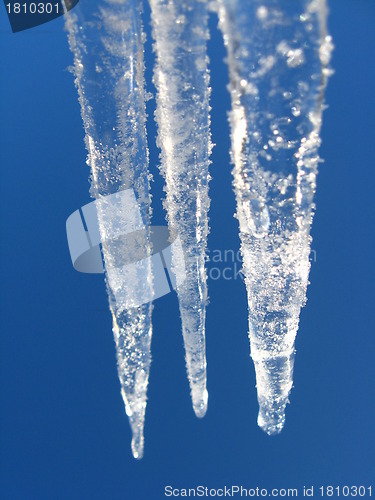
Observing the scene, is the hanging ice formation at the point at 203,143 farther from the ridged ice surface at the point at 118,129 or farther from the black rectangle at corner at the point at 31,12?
the black rectangle at corner at the point at 31,12

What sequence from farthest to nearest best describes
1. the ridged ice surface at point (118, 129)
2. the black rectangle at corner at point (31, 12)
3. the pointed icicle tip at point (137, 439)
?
1. the black rectangle at corner at point (31, 12)
2. the pointed icicle tip at point (137, 439)
3. the ridged ice surface at point (118, 129)

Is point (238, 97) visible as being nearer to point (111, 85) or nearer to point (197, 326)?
point (111, 85)

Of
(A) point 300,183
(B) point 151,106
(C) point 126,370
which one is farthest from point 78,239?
(A) point 300,183

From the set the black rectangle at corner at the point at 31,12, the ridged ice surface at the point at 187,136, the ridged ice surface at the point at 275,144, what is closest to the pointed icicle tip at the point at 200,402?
the ridged ice surface at the point at 187,136

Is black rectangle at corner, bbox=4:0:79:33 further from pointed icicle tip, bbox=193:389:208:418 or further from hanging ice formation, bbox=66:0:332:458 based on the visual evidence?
pointed icicle tip, bbox=193:389:208:418

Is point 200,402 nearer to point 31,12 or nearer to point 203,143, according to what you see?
point 203,143

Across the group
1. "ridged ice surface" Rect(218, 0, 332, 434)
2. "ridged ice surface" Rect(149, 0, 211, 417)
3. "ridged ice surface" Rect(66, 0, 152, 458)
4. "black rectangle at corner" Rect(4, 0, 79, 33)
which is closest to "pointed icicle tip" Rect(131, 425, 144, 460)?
"ridged ice surface" Rect(66, 0, 152, 458)
